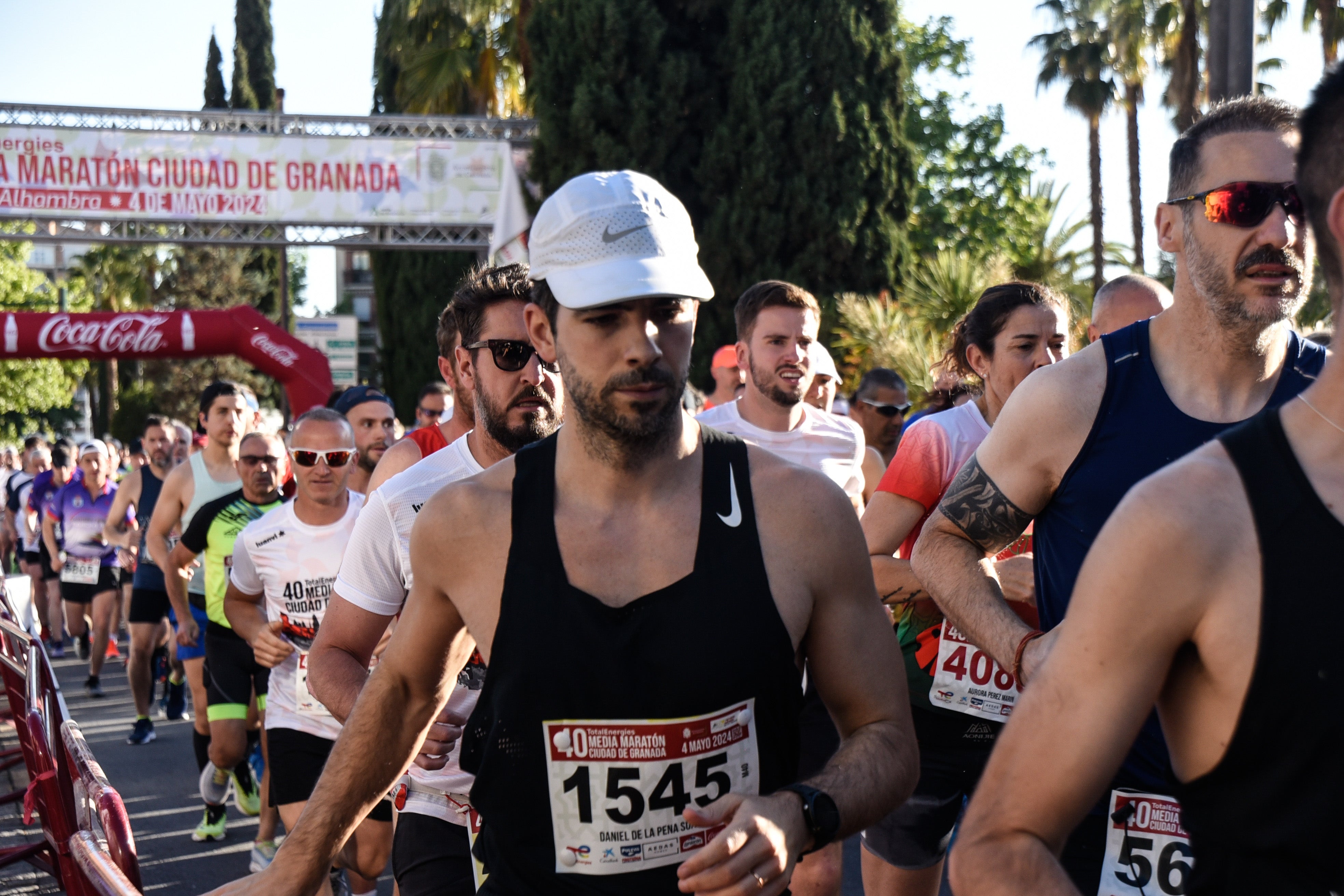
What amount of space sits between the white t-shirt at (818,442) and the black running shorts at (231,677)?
275 centimetres

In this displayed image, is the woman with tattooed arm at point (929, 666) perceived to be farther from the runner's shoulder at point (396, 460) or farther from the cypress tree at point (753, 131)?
the cypress tree at point (753, 131)

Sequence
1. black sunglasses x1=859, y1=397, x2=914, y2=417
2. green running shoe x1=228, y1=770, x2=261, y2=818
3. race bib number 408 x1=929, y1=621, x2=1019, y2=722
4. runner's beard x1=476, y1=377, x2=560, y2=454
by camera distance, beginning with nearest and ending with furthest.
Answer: runner's beard x1=476, y1=377, x2=560, y2=454 → race bib number 408 x1=929, y1=621, x2=1019, y2=722 → green running shoe x1=228, y1=770, x2=261, y2=818 → black sunglasses x1=859, y1=397, x2=914, y2=417

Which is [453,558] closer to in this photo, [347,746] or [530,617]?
[530,617]

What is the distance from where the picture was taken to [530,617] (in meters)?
2.25

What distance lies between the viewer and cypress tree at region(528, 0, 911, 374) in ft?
71.2

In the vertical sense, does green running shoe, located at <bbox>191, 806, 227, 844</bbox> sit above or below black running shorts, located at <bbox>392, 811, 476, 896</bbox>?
below

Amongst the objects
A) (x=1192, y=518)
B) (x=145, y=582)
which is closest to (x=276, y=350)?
(x=145, y=582)

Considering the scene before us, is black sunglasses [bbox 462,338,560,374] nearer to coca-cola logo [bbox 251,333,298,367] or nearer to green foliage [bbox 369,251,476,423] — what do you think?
coca-cola logo [bbox 251,333,298,367]

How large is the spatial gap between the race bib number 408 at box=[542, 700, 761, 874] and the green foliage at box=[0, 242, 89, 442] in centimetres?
5456

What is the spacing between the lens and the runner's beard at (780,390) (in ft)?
19.0

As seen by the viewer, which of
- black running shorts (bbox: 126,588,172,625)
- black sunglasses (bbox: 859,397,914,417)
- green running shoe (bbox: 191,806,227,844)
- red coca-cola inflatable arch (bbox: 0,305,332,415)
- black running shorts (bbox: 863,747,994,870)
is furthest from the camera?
red coca-cola inflatable arch (bbox: 0,305,332,415)

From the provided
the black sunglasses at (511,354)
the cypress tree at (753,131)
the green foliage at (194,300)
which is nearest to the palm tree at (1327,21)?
the cypress tree at (753,131)

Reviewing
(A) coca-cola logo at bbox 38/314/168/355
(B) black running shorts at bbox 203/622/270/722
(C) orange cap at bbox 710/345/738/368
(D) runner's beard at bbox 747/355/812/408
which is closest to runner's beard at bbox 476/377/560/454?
(D) runner's beard at bbox 747/355/812/408

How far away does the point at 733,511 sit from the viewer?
2.30m
